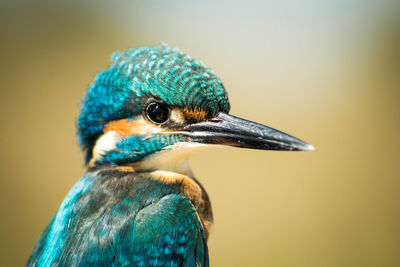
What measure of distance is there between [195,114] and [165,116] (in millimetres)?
136

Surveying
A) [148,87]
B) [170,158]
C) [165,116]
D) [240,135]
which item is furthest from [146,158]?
[240,135]

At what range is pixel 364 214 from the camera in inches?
240

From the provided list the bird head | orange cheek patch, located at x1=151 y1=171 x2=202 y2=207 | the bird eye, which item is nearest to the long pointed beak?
the bird head

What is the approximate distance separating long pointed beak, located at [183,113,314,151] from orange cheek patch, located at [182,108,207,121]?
29 mm

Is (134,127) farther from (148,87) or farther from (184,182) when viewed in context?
(184,182)

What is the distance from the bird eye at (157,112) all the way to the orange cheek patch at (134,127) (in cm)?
3

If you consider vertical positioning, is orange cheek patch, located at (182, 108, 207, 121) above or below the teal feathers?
below

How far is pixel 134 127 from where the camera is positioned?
1730 mm

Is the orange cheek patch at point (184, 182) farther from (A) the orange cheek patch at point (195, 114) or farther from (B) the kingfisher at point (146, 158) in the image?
(A) the orange cheek patch at point (195, 114)

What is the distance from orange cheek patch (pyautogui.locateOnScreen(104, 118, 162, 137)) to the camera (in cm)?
172

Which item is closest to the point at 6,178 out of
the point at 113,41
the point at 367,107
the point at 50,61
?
the point at 50,61

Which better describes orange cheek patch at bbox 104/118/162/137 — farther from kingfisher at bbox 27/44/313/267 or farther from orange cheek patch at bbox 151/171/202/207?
orange cheek patch at bbox 151/171/202/207

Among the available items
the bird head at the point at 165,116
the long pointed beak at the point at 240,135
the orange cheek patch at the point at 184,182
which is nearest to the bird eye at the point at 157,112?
the bird head at the point at 165,116

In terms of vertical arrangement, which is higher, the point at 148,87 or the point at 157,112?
the point at 148,87
